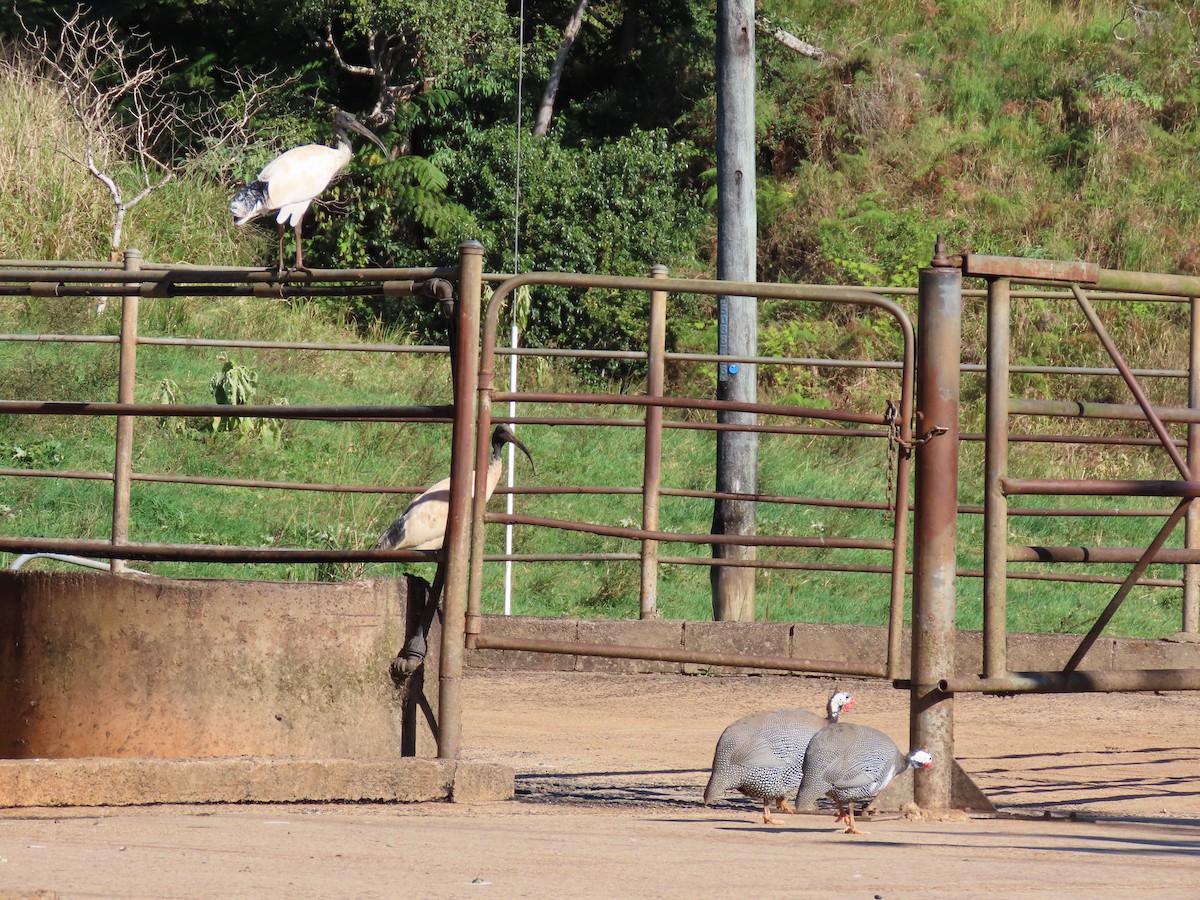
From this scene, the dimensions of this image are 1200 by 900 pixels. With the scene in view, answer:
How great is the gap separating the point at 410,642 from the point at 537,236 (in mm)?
12516

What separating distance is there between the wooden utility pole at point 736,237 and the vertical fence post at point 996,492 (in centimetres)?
468

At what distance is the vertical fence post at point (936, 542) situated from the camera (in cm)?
409

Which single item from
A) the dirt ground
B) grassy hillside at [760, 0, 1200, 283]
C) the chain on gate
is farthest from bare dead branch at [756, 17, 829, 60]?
the chain on gate

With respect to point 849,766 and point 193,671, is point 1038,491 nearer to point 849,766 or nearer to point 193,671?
point 849,766

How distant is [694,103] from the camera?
19.3m

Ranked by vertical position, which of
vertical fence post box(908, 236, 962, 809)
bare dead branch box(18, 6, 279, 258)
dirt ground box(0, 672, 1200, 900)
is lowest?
dirt ground box(0, 672, 1200, 900)

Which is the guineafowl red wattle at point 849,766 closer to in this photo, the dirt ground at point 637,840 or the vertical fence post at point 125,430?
the dirt ground at point 637,840

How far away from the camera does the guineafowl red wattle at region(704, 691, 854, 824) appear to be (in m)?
4.06

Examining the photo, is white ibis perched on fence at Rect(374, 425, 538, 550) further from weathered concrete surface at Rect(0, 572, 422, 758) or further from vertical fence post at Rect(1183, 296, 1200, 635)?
vertical fence post at Rect(1183, 296, 1200, 635)

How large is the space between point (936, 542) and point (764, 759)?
710mm

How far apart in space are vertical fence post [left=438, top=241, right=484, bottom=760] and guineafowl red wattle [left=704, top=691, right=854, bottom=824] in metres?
0.73

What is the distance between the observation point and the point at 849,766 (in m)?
3.88

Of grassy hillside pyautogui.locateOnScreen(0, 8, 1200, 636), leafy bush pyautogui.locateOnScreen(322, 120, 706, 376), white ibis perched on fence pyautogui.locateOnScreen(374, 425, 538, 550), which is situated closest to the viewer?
white ibis perched on fence pyautogui.locateOnScreen(374, 425, 538, 550)

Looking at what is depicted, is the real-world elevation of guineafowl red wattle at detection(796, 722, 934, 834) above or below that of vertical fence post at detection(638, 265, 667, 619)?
below
